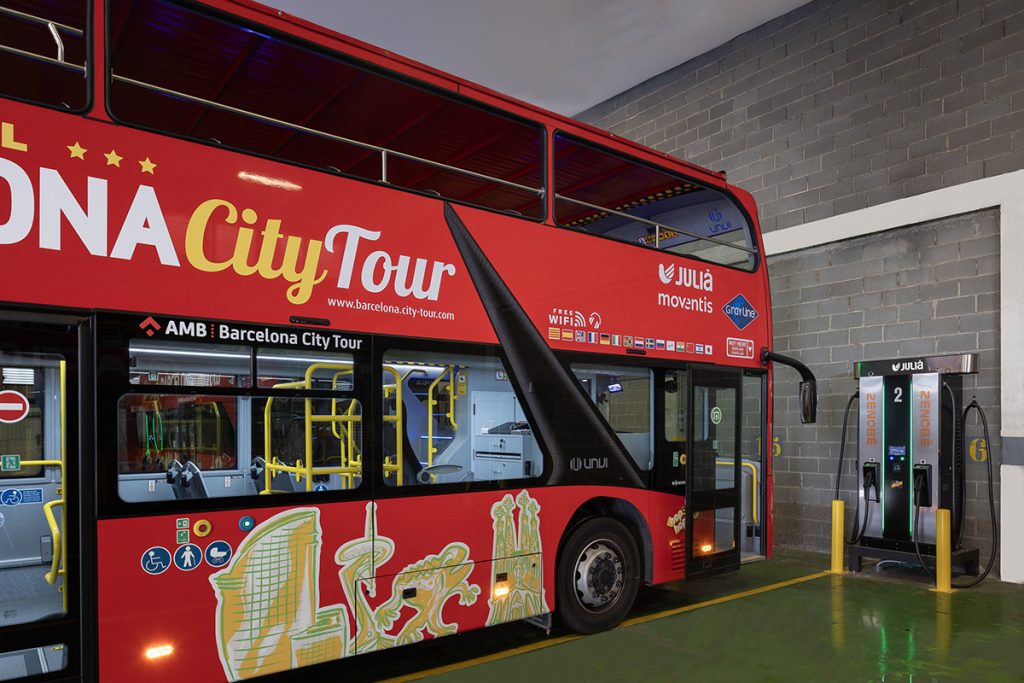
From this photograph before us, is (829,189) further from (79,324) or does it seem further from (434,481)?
(79,324)

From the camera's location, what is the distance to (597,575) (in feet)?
17.7

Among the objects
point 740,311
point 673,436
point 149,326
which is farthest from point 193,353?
point 740,311

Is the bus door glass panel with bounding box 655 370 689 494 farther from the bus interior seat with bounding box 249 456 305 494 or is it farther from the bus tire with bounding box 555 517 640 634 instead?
the bus interior seat with bounding box 249 456 305 494

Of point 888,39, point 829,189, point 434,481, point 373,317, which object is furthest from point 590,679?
point 888,39

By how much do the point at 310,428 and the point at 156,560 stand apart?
1000 millimetres

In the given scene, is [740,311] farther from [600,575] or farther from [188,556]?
[188,556]

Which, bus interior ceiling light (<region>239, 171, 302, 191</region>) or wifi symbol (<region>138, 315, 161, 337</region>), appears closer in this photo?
wifi symbol (<region>138, 315, 161, 337</region>)

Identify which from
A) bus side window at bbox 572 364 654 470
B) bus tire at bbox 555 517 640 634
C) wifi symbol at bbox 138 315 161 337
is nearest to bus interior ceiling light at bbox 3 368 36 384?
wifi symbol at bbox 138 315 161 337

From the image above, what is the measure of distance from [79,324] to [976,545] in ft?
26.2

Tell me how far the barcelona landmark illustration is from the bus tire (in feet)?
2.00

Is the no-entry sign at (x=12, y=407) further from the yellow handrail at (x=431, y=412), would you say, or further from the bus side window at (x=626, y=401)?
the bus side window at (x=626, y=401)

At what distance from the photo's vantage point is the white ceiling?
28.3 feet

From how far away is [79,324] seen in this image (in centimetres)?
324

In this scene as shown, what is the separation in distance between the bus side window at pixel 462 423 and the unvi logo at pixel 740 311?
249cm
